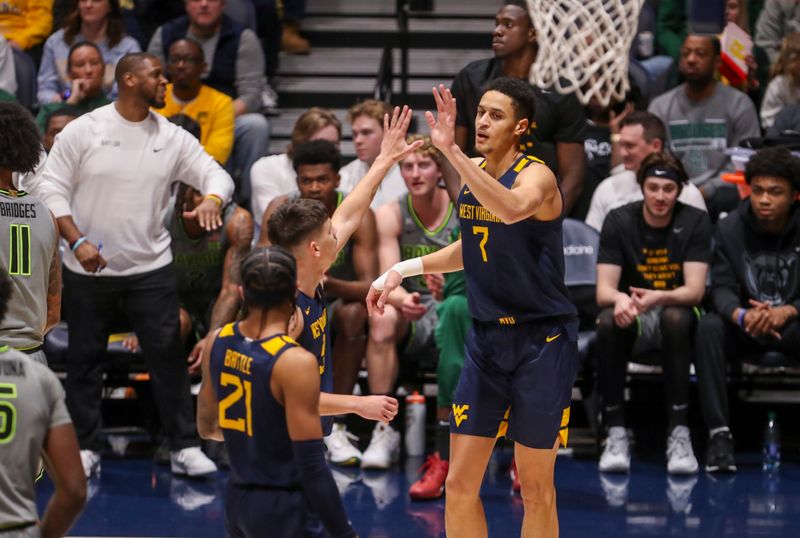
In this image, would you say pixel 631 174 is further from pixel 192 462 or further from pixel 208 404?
pixel 208 404

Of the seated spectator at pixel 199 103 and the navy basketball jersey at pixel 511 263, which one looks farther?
the seated spectator at pixel 199 103

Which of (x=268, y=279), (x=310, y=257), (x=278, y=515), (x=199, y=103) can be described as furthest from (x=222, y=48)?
(x=278, y=515)

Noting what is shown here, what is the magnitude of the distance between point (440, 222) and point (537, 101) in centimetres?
93

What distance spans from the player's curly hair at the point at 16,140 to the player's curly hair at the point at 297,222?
104cm

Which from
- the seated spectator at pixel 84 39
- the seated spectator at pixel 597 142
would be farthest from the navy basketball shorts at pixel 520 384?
the seated spectator at pixel 84 39

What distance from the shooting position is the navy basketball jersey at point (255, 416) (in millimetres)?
3395

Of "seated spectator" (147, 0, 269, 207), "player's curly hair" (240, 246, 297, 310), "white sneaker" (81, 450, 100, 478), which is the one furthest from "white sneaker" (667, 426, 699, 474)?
"player's curly hair" (240, 246, 297, 310)

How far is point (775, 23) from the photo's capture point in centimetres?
959

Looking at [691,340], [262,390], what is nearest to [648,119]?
[691,340]

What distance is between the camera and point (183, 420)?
6965 millimetres

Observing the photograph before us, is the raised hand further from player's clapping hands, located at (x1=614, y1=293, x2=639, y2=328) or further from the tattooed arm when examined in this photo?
player's clapping hands, located at (x1=614, y1=293, x2=639, y2=328)

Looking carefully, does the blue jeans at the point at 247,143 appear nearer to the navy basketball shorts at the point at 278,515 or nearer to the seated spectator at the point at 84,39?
the seated spectator at the point at 84,39

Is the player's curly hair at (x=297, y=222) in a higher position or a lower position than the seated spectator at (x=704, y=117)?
higher

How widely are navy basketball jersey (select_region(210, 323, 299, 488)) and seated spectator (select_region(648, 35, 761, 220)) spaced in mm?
5520
